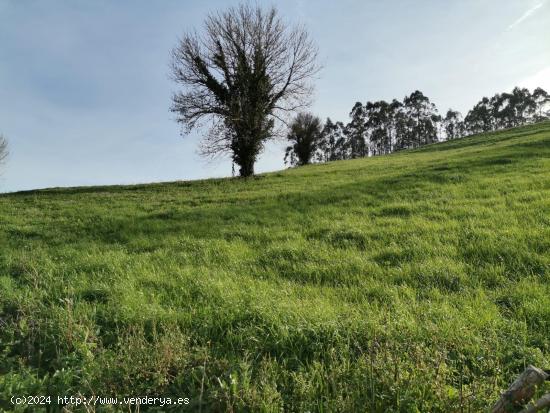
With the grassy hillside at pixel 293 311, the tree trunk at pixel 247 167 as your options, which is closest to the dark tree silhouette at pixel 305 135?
the tree trunk at pixel 247 167

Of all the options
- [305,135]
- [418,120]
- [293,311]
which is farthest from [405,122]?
[293,311]

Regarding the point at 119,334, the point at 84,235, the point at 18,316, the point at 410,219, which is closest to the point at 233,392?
the point at 119,334

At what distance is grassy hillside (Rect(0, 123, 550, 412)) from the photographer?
3.25 m

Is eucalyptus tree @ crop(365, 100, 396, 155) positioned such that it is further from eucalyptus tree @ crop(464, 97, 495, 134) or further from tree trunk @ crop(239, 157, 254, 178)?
tree trunk @ crop(239, 157, 254, 178)

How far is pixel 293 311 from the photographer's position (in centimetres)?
451

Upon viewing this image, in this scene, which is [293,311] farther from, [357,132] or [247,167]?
[357,132]

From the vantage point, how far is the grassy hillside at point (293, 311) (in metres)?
3.25

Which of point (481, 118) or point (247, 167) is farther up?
point (481, 118)

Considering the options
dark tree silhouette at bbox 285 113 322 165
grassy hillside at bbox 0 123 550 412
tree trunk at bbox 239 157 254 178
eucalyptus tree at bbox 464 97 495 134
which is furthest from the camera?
eucalyptus tree at bbox 464 97 495 134

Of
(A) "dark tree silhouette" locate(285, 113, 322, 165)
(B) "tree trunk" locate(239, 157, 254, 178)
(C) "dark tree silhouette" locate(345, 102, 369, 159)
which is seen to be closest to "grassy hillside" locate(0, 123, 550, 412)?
(B) "tree trunk" locate(239, 157, 254, 178)

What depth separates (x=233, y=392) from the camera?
10.3 feet

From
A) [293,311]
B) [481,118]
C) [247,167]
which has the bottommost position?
[293,311]

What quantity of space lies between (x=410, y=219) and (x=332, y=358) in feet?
21.8

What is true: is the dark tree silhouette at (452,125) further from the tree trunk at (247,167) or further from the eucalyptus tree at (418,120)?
the tree trunk at (247,167)
